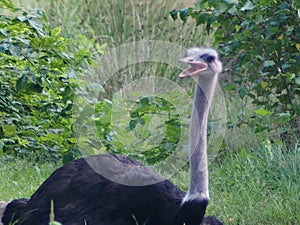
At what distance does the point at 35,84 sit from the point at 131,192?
1.38m

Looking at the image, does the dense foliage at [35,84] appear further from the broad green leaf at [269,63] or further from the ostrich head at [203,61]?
the ostrich head at [203,61]

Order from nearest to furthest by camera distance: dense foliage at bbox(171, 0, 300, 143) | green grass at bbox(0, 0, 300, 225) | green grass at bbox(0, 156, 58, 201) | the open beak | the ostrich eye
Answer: the open beak → the ostrich eye → green grass at bbox(0, 0, 300, 225) → dense foliage at bbox(171, 0, 300, 143) → green grass at bbox(0, 156, 58, 201)

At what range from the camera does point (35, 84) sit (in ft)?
16.8

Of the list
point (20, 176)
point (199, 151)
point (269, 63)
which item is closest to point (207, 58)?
point (199, 151)

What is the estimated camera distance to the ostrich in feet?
12.4

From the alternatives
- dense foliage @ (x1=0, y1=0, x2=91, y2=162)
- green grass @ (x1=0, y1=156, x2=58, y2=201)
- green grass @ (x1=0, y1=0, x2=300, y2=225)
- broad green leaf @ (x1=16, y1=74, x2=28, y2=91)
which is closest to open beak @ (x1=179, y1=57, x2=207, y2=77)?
green grass @ (x1=0, y1=0, x2=300, y2=225)

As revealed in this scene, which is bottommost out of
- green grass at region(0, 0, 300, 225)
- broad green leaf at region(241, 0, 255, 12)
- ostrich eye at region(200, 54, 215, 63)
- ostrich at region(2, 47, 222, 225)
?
green grass at region(0, 0, 300, 225)

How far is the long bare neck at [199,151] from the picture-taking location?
3.77 meters

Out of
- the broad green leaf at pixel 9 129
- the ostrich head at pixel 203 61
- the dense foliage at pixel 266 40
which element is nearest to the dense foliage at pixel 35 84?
the broad green leaf at pixel 9 129

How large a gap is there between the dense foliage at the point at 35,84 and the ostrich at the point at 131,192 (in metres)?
0.93

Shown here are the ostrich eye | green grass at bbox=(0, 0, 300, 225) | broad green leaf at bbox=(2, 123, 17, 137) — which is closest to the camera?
the ostrich eye

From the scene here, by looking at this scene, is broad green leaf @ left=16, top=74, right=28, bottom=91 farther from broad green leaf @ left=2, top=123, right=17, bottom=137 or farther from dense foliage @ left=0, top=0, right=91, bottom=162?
broad green leaf @ left=2, top=123, right=17, bottom=137

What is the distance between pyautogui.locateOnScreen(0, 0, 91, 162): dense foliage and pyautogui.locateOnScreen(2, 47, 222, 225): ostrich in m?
0.93

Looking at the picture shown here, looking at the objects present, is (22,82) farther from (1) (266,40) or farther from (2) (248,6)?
(1) (266,40)
